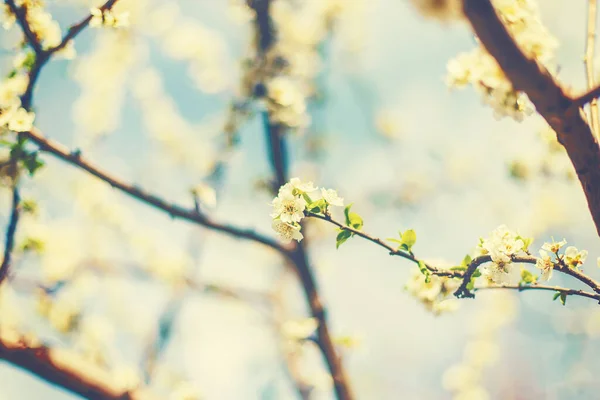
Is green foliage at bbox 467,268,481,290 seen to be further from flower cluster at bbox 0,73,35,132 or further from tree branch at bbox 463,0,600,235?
flower cluster at bbox 0,73,35,132

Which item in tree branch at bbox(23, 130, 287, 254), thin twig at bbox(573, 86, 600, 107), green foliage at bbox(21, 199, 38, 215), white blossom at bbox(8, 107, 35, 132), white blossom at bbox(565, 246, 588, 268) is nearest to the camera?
thin twig at bbox(573, 86, 600, 107)

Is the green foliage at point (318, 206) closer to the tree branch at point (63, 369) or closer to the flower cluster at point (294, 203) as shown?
the flower cluster at point (294, 203)

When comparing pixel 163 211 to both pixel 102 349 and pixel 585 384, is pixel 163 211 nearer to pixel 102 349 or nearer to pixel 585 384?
pixel 102 349

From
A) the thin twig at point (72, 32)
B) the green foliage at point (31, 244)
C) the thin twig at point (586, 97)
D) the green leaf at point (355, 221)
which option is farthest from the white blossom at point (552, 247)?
the green foliage at point (31, 244)

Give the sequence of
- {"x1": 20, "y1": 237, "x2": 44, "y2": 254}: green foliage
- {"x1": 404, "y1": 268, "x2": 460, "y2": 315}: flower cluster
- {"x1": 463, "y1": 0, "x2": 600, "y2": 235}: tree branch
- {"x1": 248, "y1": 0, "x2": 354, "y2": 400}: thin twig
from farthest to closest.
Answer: {"x1": 248, "y1": 0, "x2": 354, "y2": 400}: thin twig
{"x1": 20, "y1": 237, "x2": 44, "y2": 254}: green foliage
{"x1": 404, "y1": 268, "x2": 460, "y2": 315}: flower cluster
{"x1": 463, "y1": 0, "x2": 600, "y2": 235}: tree branch

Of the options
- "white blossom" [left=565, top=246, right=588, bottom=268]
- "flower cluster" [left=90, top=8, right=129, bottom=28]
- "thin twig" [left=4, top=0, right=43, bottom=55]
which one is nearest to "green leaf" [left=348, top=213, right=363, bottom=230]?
"white blossom" [left=565, top=246, right=588, bottom=268]

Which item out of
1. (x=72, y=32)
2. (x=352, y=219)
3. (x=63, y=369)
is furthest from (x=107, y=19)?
(x=63, y=369)
